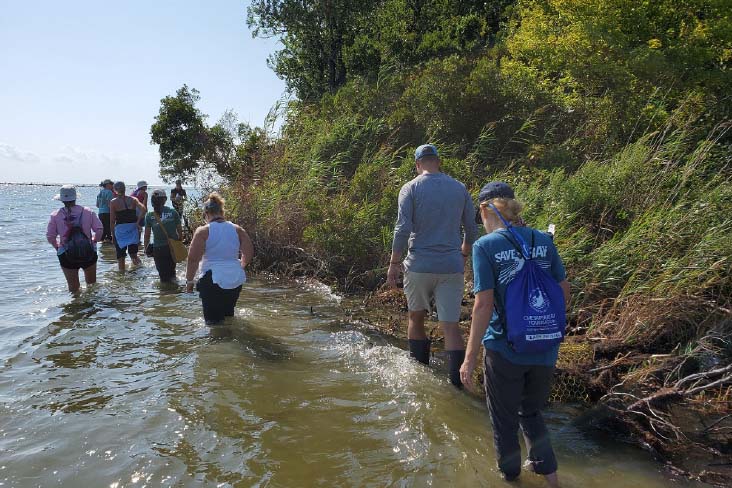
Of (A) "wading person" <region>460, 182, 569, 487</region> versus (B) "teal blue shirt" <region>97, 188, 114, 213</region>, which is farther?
(B) "teal blue shirt" <region>97, 188, 114, 213</region>

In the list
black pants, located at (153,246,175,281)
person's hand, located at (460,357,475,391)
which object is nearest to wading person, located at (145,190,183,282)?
black pants, located at (153,246,175,281)

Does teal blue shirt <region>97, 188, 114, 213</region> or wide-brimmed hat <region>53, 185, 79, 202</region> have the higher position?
wide-brimmed hat <region>53, 185, 79, 202</region>

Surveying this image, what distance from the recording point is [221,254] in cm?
589

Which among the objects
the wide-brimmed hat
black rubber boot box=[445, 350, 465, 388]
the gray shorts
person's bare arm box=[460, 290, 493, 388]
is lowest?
black rubber boot box=[445, 350, 465, 388]

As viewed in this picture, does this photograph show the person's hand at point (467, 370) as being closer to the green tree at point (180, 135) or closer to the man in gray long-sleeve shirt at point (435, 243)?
the man in gray long-sleeve shirt at point (435, 243)

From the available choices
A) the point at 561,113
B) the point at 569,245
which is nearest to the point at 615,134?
the point at 561,113

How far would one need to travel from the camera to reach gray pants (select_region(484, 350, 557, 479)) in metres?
3.03

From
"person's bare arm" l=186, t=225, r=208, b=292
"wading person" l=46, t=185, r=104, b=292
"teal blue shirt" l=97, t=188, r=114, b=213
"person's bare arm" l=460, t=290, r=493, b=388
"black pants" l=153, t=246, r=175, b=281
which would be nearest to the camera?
"person's bare arm" l=460, t=290, r=493, b=388

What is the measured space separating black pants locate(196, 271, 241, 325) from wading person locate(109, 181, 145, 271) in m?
4.37

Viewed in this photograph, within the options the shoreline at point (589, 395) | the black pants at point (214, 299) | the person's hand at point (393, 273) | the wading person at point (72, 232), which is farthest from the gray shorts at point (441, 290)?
the wading person at point (72, 232)

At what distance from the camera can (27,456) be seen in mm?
3617

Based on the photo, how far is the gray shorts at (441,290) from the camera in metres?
4.81

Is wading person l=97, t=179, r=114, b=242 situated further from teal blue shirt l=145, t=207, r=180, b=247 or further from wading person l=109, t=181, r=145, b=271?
teal blue shirt l=145, t=207, r=180, b=247

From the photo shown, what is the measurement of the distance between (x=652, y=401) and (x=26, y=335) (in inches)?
265
